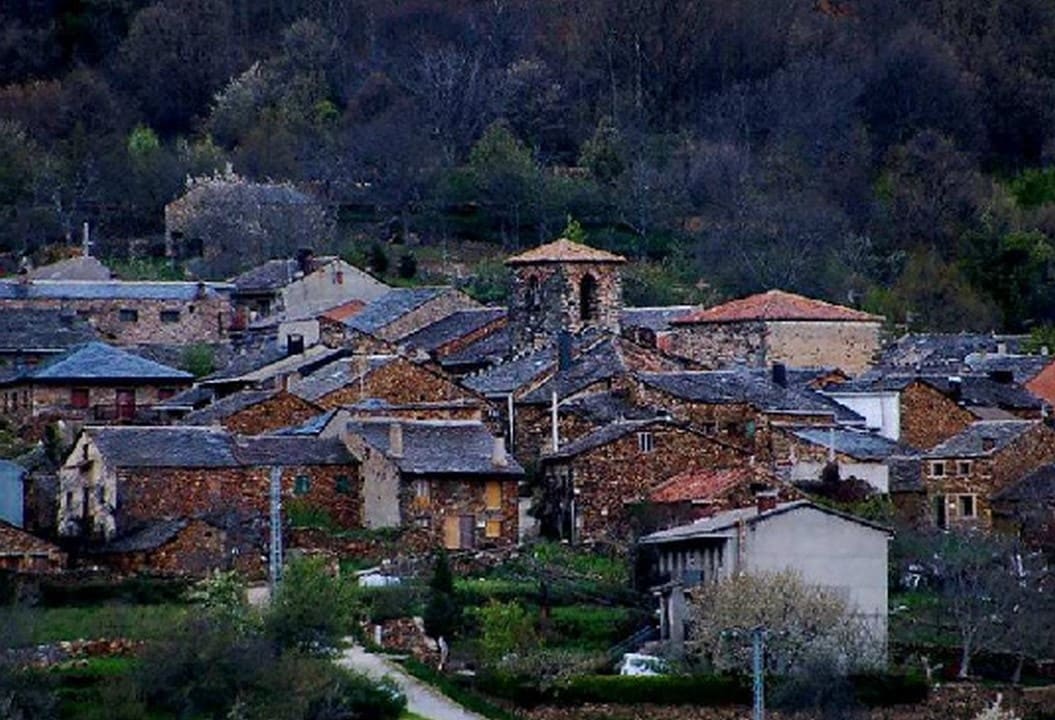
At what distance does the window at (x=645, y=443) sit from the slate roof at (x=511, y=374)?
4.35 m

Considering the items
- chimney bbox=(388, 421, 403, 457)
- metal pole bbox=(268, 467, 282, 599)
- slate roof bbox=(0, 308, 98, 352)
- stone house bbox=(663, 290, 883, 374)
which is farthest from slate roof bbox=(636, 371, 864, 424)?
slate roof bbox=(0, 308, 98, 352)

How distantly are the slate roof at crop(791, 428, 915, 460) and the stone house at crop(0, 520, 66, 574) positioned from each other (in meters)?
13.2

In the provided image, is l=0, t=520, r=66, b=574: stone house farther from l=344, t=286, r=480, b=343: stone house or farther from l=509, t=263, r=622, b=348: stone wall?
l=344, t=286, r=480, b=343: stone house

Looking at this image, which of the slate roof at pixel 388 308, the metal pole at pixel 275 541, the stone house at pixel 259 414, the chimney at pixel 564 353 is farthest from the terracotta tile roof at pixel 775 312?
the metal pole at pixel 275 541

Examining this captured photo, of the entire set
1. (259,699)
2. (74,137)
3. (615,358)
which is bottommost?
(259,699)

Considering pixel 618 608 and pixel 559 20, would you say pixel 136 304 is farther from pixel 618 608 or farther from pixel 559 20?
pixel 559 20

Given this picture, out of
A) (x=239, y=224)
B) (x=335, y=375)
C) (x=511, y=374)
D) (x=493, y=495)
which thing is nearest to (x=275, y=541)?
(x=493, y=495)

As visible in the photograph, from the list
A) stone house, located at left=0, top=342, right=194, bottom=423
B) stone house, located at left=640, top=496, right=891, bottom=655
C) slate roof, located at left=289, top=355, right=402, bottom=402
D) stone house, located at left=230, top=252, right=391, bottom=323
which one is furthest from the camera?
stone house, located at left=230, top=252, right=391, bottom=323

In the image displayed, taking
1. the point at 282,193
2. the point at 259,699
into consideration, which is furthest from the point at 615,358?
the point at 282,193

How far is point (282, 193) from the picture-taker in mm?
101938

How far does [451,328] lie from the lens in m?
85.1

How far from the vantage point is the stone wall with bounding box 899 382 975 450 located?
77938 millimetres

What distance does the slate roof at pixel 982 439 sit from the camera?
73188 mm

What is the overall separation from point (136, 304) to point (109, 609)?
2722 centimetres
